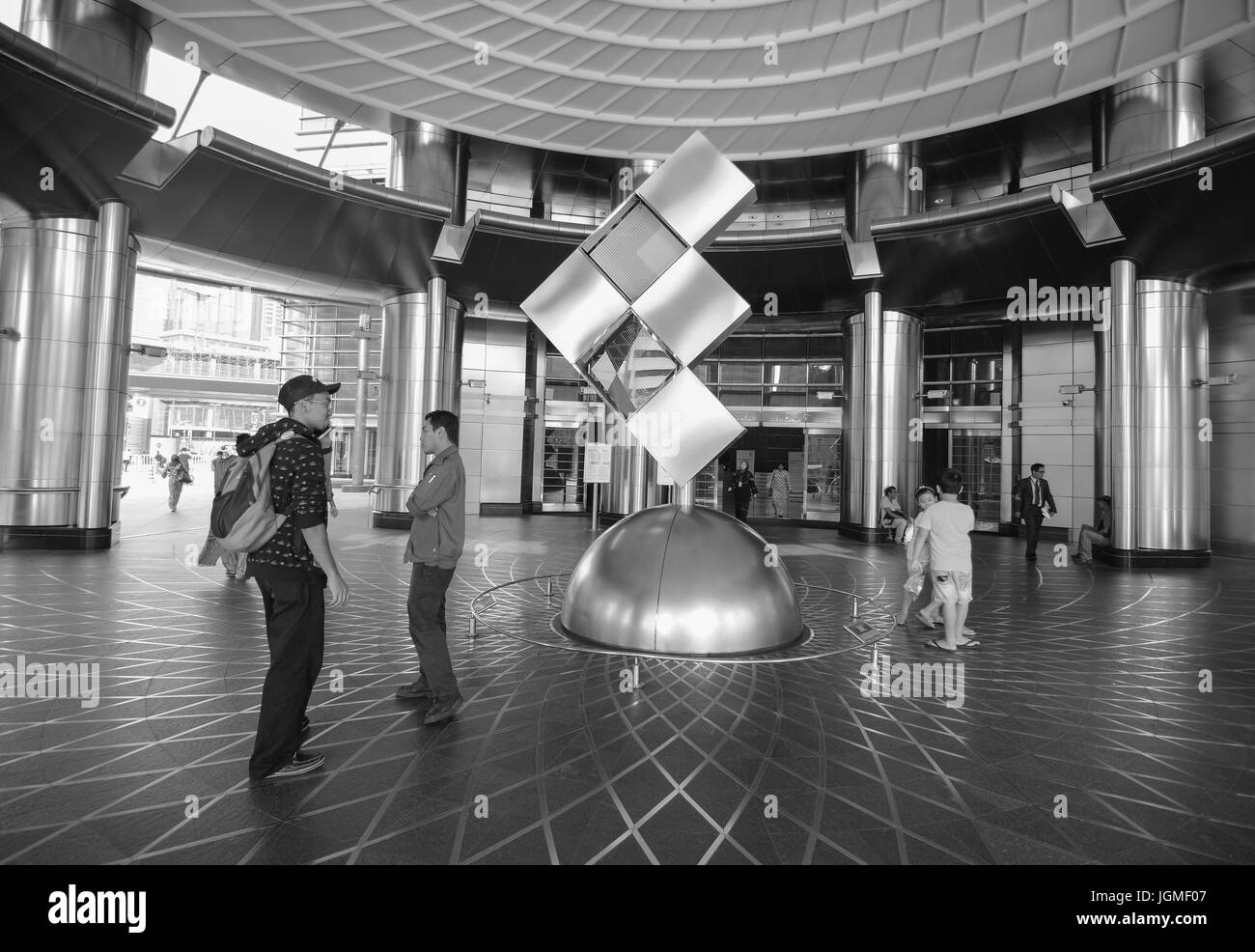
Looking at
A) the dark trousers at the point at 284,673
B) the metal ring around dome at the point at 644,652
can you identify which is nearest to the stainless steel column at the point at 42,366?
the metal ring around dome at the point at 644,652

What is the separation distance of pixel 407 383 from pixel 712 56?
990 centimetres

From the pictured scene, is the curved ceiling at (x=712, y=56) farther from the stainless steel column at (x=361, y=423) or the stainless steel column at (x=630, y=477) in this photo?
the stainless steel column at (x=361, y=423)

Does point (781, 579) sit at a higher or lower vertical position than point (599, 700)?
higher

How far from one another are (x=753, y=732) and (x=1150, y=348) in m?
13.3

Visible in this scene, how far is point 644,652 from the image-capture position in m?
5.95

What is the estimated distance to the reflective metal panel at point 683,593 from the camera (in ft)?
19.4

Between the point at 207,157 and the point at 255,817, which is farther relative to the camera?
the point at 207,157

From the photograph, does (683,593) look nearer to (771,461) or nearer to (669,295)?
(669,295)

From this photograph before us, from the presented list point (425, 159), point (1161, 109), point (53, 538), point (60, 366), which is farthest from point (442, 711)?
point (1161, 109)

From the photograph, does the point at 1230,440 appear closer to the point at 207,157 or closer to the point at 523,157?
the point at 523,157

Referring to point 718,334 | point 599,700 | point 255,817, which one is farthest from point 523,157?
point 255,817

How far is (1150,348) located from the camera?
1273cm
